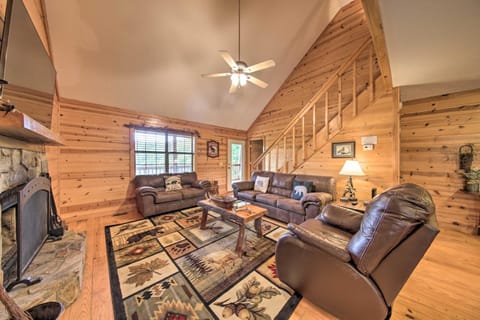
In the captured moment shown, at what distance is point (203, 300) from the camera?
58.8 inches

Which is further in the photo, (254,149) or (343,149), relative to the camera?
(254,149)

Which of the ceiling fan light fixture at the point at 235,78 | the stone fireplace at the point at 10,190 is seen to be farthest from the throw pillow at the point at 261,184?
the stone fireplace at the point at 10,190

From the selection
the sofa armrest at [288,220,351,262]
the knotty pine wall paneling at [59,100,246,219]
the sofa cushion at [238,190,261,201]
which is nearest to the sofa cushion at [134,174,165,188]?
Answer: the knotty pine wall paneling at [59,100,246,219]

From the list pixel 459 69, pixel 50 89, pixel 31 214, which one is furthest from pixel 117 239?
pixel 459 69

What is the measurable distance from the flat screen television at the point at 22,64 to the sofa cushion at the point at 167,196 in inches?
84.4

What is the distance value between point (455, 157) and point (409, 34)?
101 inches

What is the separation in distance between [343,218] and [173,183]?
3.66 metres

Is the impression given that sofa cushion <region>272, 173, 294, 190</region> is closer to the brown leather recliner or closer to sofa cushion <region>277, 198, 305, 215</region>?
sofa cushion <region>277, 198, 305, 215</region>

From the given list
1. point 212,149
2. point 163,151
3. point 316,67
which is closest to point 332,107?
point 316,67

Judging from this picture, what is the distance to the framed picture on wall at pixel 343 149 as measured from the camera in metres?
3.38

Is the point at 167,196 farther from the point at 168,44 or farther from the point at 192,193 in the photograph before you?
the point at 168,44

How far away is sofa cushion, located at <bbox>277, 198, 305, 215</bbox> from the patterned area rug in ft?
1.73

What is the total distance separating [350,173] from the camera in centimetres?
292

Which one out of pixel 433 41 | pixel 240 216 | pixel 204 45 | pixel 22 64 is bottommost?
pixel 240 216
